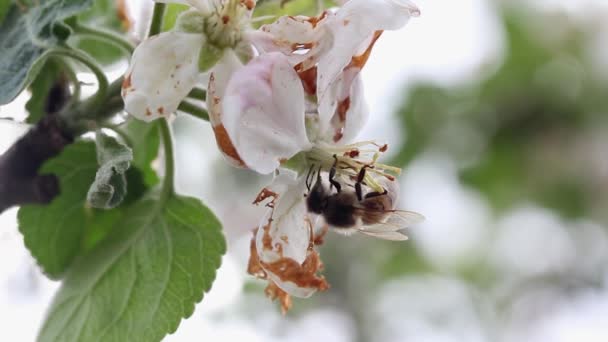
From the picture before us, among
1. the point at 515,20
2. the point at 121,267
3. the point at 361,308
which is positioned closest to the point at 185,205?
the point at 121,267

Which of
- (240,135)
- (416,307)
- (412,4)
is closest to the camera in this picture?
(240,135)

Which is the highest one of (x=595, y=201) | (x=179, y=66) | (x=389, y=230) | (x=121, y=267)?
(x=179, y=66)

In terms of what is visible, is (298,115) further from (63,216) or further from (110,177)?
(63,216)

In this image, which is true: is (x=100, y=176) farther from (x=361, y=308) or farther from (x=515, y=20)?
(x=515, y=20)

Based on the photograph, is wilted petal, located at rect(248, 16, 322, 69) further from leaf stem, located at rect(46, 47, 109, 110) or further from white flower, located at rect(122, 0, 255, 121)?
leaf stem, located at rect(46, 47, 109, 110)

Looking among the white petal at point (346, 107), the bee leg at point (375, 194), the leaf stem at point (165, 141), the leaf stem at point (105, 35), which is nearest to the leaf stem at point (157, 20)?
the leaf stem at point (165, 141)

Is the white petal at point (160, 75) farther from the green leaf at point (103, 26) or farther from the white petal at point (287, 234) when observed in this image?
the green leaf at point (103, 26)

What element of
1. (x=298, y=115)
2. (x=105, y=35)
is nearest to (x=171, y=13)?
(x=105, y=35)

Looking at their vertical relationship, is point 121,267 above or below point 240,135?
below
